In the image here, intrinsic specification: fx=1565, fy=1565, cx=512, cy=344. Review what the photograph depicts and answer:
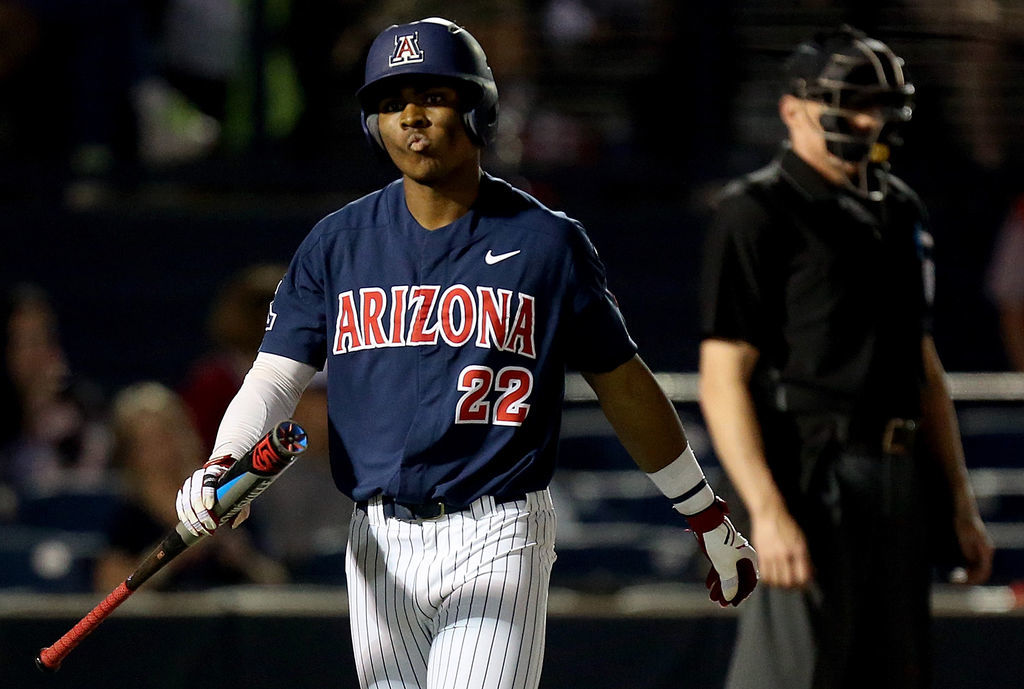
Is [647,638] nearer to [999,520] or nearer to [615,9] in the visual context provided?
[999,520]

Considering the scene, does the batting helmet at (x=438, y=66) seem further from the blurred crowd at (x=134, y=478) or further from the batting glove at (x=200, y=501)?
the blurred crowd at (x=134, y=478)

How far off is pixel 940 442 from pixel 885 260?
1.57ft

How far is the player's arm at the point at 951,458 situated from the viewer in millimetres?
3729

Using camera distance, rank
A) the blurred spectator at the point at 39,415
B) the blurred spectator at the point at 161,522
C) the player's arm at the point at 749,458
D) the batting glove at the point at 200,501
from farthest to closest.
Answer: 1. the blurred spectator at the point at 39,415
2. the blurred spectator at the point at 161,522
3. the player's arm at the point at 749,458
4. the batting glove at the point at 200,501

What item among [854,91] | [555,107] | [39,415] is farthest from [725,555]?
[555,107]

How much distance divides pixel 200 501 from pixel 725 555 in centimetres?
102

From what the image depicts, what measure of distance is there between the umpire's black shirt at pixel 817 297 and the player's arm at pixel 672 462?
0.60 metres

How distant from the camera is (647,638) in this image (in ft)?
14.4

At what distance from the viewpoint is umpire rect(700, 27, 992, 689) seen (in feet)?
11.6

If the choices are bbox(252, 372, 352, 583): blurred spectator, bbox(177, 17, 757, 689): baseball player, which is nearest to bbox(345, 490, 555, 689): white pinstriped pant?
bbox(177, 17, 757, 689): baseball player

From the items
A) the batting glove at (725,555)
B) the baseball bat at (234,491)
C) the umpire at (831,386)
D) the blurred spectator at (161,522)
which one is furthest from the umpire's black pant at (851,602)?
the blurred spectator at (161,522)

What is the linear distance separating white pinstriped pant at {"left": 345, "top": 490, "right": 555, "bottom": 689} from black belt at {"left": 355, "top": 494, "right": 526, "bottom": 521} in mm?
11

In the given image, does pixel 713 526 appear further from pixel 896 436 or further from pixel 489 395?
pixel 896 436

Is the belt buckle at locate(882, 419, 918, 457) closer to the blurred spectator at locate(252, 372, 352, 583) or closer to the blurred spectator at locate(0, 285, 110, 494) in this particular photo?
the blurred spectator at locate(252, 372, 352, 583)
